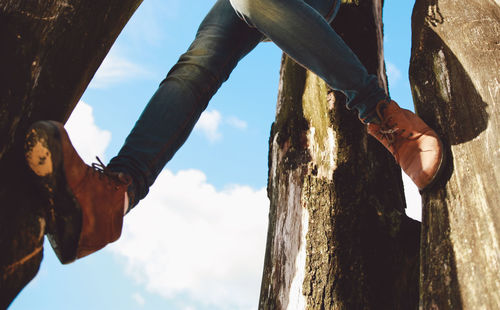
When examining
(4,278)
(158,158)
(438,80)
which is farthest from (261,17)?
(4,278)

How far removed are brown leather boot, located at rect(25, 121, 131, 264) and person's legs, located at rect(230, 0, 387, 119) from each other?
72 centimetres

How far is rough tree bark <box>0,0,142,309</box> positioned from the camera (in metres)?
1.12

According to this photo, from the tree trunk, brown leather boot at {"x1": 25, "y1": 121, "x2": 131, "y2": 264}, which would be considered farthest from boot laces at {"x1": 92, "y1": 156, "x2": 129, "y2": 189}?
the tree trunk

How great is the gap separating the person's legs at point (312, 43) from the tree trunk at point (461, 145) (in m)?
0.28

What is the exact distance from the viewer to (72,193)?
1.18 m

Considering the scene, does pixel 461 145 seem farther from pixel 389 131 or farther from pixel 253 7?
pixel 253 7

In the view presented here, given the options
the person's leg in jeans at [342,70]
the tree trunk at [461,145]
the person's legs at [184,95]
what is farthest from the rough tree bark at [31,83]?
the tree trunk at [461,145]

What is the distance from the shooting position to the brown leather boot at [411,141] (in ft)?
4.97

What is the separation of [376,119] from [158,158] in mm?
796

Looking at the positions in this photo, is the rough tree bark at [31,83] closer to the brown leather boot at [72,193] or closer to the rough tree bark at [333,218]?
the brown leather boot at [72,193]

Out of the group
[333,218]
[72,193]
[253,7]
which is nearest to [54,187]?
[72,193]

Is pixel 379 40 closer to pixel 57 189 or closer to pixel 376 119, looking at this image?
pixel 376 119

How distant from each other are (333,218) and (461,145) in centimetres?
68

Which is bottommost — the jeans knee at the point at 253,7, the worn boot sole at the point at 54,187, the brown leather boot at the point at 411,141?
the worn boot sole at the point at 54,187
